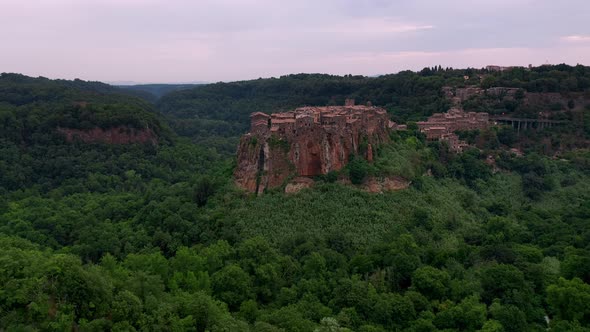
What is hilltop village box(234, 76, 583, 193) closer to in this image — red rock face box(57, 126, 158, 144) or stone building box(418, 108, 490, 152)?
stone building box(418, 108, 490, 152)

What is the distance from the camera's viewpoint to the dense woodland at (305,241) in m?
24.5

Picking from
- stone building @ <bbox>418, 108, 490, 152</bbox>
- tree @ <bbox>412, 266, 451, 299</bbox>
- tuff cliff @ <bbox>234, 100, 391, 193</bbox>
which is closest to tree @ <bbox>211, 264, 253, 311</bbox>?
tree @ <bbox>412, 266, 451, 299</bbox>

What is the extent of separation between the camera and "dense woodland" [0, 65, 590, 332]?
24500 millimetres

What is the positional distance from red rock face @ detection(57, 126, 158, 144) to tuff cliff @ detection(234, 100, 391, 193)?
1285 inches

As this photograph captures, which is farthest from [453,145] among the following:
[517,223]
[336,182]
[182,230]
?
[182,230]

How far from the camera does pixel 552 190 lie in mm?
50094

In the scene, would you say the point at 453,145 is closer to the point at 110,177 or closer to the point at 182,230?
the point at 182,230

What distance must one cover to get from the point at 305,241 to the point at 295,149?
7.78m

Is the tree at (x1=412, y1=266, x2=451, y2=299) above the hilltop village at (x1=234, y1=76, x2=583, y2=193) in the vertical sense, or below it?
below

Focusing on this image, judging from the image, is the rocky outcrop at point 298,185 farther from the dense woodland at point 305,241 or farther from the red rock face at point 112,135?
the red rock face at point 112,135

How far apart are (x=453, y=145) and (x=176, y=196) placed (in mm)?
27696

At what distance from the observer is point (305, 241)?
34.8 meters

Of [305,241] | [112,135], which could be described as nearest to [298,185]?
[305,241]

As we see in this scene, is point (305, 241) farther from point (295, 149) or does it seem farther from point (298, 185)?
point (295, 149)
